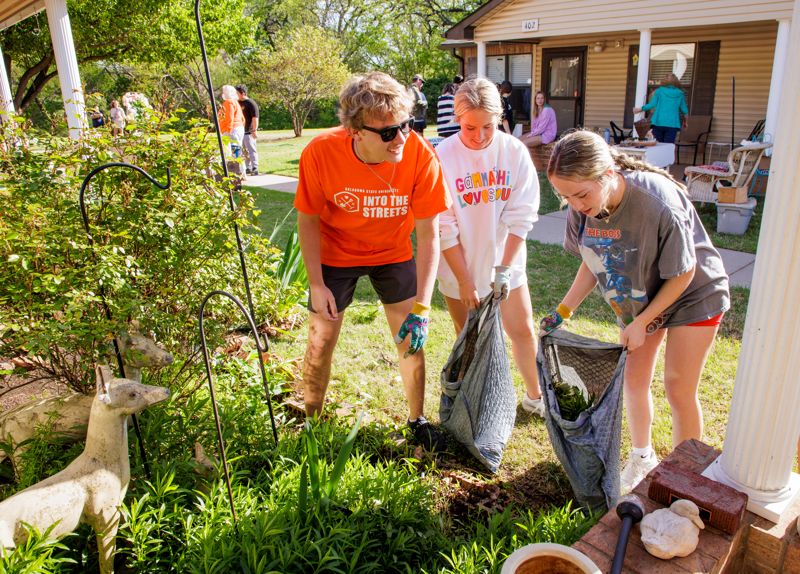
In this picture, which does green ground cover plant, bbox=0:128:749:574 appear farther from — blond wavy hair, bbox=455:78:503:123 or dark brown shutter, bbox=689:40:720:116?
dark brown shutter, bbox=689:40:720:116

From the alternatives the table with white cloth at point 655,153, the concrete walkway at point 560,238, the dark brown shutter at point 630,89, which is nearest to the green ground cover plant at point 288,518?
the concrete walkway at point 560,238

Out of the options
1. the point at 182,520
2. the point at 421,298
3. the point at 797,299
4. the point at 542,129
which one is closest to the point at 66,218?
the point at 182,520

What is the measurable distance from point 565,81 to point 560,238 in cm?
869

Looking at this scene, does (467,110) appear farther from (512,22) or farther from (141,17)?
(141,17)

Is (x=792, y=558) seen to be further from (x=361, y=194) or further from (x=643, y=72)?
(x=643, y=72)

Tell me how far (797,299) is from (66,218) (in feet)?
8.52

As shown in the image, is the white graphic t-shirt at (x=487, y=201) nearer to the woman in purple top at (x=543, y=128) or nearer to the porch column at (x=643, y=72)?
the porch column at (x=643, y=72)

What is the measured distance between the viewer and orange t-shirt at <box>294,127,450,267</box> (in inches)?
97.7

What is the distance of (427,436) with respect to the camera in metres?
2.94

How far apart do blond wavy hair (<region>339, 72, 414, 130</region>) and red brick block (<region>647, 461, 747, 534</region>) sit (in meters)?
1.59

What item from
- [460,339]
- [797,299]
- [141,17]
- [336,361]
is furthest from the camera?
[141,17]

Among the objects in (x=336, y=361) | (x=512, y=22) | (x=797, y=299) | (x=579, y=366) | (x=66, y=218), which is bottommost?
(x=336, y=361)

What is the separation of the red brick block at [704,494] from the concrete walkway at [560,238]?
265cm

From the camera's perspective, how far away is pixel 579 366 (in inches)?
101
